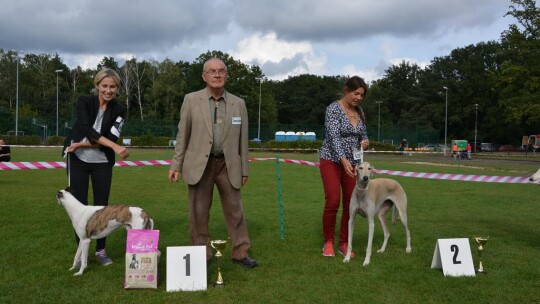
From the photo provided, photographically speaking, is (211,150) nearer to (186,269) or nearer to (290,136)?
(186,269)

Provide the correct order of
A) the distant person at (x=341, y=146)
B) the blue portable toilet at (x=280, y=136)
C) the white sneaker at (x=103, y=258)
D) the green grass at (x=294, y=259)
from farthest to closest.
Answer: the blue portable toilet at (x=280, y=136) < the distant person at (x=341, y=146) < the white sneaker at (x=103, y=258) < the green grass at (x=294, y=259)

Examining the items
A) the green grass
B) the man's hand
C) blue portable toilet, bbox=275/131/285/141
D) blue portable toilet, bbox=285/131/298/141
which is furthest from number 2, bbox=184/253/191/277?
blue portable toilet, bbox=275/131/285/141

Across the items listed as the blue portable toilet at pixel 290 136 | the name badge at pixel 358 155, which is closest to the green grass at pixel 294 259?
the name badge at pixel 358 155

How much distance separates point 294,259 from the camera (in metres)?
5.17

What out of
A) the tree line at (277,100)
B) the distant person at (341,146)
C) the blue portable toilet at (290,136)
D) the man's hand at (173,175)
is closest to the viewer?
the man's hand at (173,175)

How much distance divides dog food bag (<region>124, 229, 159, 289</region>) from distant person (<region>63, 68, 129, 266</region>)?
32.6 inches

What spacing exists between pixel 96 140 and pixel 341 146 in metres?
2.57

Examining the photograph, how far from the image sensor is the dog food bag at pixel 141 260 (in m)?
4.09

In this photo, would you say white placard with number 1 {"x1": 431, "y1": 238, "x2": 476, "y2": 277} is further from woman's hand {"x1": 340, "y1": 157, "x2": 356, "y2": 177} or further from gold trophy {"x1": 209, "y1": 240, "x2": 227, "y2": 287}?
gold trophy {"x1": 209, "y1": 240, "x2": 227, "y2": 287}

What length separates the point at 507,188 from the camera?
44.5 ft

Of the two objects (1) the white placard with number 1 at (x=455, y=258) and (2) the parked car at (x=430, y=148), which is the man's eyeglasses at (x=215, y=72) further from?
(2) the parked car at (x=430, y=148)

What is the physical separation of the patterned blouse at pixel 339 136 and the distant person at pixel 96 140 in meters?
2.19

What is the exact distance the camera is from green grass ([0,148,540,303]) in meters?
4.00

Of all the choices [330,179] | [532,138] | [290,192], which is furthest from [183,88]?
[330,179]
